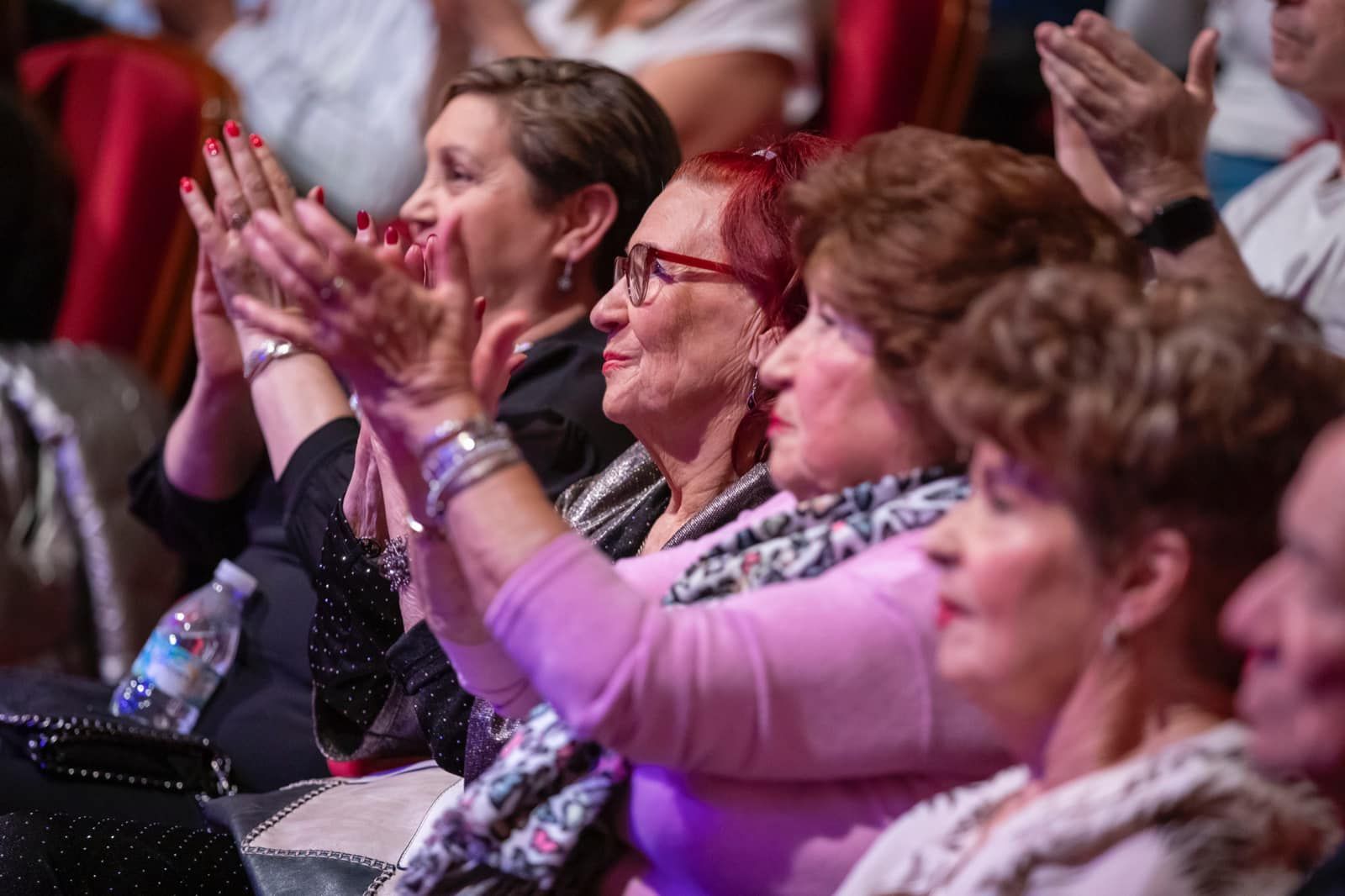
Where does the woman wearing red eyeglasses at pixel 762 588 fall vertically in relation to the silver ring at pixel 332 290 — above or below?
below

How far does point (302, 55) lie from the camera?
381 cm

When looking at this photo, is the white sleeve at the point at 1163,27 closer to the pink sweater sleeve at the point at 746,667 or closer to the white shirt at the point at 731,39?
the white shirt at the point at 731,39

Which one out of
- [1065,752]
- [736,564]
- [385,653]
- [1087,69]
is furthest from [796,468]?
[1087,69]

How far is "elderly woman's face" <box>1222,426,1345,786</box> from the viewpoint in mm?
869

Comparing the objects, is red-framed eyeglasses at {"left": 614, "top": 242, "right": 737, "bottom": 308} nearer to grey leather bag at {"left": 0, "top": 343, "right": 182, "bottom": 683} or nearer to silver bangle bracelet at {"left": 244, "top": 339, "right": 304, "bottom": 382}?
silver bangle bracelet at {"left": 244, "top": 339, "right": 304, "bottom": 382}

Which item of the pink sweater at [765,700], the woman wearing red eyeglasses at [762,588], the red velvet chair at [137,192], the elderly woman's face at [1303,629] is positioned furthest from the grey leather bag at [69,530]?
the elderly woman's face at [1303,629]

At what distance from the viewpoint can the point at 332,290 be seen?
1163mm

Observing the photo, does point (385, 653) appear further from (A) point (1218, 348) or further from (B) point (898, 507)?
(A) point (1218, 348)

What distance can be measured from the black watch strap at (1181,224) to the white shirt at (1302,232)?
29cm

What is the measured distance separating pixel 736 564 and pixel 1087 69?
3.04ft

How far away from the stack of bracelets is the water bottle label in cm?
130

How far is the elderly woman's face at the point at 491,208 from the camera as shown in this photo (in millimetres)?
2289

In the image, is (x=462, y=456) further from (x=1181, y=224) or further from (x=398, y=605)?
(x=1181, y=224)

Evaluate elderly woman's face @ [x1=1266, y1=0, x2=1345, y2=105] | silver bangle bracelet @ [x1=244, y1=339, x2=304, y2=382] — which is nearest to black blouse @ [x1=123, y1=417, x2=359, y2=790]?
silver bangle bracelet @ [x1=244, y1=339, x2=304, y2=382]
